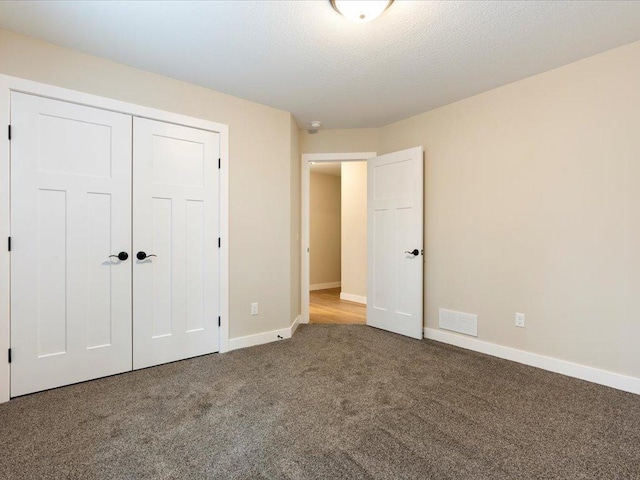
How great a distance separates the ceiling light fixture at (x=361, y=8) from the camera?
1824 millimetres

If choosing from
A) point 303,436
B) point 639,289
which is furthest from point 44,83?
point 639,289

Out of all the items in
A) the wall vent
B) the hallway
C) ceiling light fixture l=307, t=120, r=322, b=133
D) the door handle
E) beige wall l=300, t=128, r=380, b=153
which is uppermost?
ceiling light fixture l=307, t=120, r=322, b=133

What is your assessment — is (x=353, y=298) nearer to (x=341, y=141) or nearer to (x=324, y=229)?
(x=324, y=229)

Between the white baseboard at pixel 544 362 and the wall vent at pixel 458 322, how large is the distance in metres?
0.06

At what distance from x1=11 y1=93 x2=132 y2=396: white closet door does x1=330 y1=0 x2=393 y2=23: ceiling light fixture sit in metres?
1.91

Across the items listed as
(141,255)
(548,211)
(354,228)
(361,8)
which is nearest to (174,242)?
(141,255)

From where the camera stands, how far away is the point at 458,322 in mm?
3320

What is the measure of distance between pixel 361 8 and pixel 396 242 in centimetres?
244

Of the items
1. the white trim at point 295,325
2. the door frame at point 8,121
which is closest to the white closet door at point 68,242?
the door frame at point 8,121

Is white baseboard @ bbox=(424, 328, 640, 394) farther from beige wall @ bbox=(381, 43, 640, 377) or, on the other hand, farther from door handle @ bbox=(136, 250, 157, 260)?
door handle @ bbox=(136, 250, 157, 260)

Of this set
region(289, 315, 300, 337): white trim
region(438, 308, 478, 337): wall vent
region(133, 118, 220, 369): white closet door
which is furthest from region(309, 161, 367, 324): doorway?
region(133, 118, 220, 369): white closet door

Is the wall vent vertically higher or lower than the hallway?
higher

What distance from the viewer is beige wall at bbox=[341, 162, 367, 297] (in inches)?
228

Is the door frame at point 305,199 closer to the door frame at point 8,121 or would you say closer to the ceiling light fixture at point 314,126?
the ceiling light fixture at point 314,126
